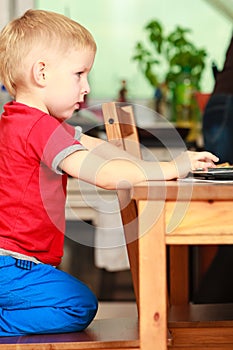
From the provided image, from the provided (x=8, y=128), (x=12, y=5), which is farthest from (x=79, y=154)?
(x=12, y=5)

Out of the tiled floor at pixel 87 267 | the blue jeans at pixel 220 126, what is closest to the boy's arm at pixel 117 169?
the blue jeans at pixel 220 126

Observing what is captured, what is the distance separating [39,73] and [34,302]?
1.56 ft

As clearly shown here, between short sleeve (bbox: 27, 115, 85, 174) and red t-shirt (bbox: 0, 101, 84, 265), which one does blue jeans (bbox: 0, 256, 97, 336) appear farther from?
short sleeve (bbox: 27, 115, 85, 174)

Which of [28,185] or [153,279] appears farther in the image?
[28,185]

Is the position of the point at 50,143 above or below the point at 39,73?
below

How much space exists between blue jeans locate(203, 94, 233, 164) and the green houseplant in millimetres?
948

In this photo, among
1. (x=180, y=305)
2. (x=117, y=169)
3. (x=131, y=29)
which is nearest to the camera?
(x=117, y=169)

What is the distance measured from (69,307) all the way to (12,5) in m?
2.55

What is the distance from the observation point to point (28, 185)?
1.77 metres

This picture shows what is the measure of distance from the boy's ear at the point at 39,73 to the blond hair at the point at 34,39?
0.09 ft

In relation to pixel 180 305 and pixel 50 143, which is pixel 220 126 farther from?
pixel 50 143

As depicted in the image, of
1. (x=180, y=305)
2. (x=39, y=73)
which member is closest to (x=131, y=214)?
(x=39, y=73)

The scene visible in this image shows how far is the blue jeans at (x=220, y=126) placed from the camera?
3100mm

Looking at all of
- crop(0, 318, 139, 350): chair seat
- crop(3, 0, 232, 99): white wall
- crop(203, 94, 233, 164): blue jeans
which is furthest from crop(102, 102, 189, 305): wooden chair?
crop(3, 0, 232, 99): white wall
